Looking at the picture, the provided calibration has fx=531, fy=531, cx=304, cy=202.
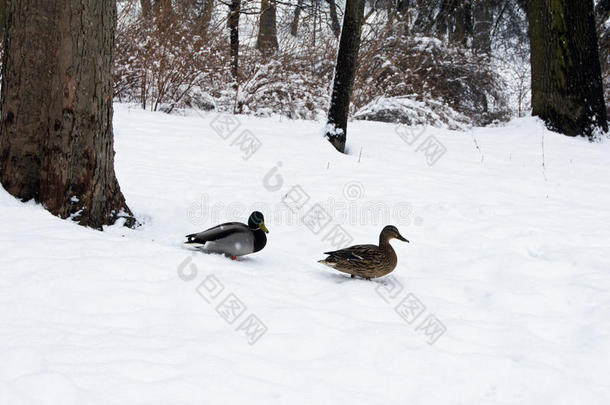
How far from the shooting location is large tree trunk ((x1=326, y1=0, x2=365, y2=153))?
7234mm

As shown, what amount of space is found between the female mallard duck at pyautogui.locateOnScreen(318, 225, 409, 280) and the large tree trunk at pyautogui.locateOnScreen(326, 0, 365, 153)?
3.61 m

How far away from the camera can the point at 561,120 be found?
8.92 m

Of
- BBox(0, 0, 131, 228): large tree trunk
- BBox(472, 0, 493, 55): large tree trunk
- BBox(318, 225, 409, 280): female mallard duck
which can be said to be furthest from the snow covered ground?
BBox(472, 0, 493, 55): large tree trunk

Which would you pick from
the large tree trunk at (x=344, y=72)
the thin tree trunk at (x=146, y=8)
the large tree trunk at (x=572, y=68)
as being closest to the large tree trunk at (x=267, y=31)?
the thin tree trunk at (x=146, y=8)

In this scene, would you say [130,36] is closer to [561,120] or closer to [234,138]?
[234,138]

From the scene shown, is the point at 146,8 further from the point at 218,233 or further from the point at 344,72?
the point at 218,233

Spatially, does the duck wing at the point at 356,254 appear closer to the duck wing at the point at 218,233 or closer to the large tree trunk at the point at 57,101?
the duck wing at the point at 218,233

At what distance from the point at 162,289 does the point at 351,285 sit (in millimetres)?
1480

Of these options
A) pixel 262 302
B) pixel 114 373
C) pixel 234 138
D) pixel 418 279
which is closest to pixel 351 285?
pixel 418 279

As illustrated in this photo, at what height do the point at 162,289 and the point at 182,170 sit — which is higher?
the point at 182,170

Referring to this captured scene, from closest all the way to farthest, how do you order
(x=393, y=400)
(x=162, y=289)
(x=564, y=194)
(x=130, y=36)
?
1. (x=393, y=400)
2. (x=162, y=289)
3. (x=564, y=194)
4. (x=130, y=36)

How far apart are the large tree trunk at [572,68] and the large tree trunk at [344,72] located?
12.3 ft

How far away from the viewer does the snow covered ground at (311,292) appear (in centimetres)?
254

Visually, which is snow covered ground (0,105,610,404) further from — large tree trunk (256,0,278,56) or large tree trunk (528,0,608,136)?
large tree trunk (256,0,278,56)
